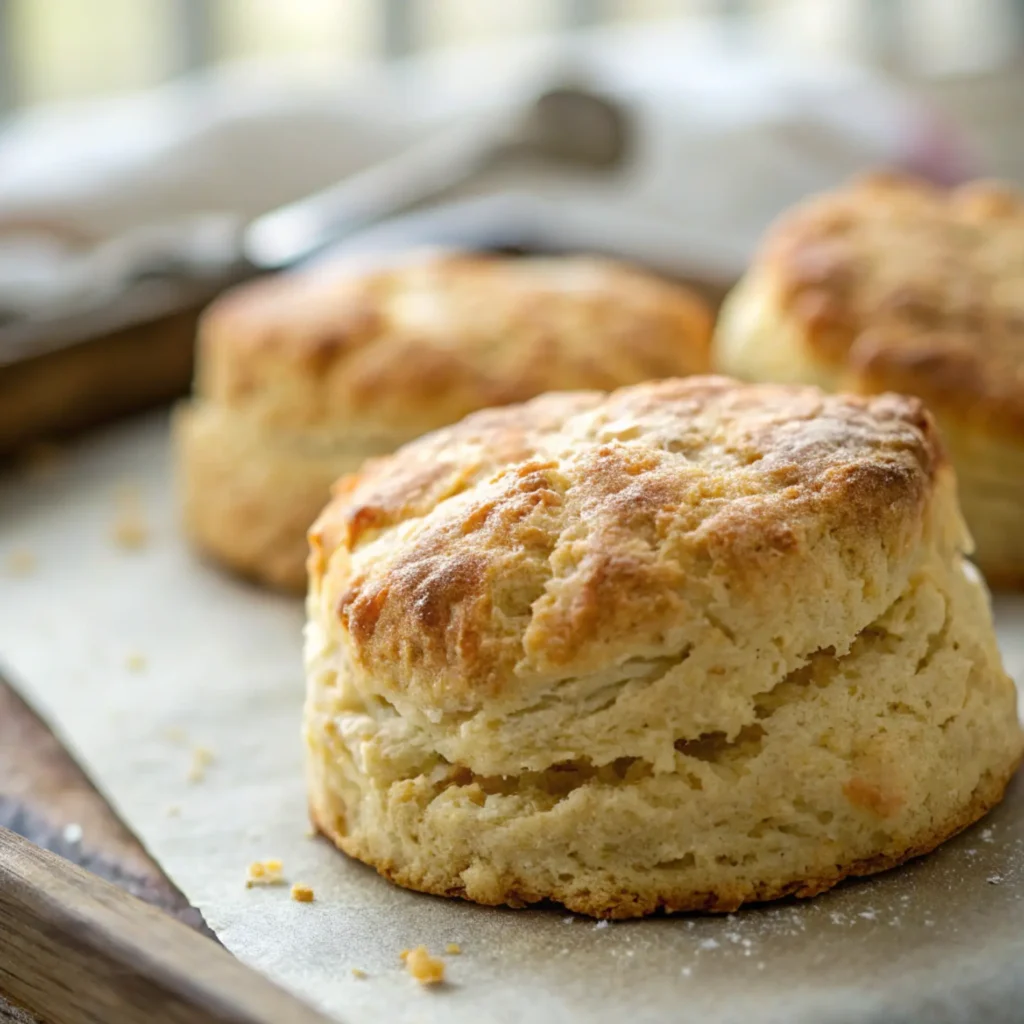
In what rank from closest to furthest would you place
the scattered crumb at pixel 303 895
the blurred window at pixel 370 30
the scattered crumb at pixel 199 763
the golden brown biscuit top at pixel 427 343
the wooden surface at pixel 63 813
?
the scattered crumb at pixel 303 895 < the wooden surface at pixel 63 813 < the scattered crumb at pixel 199 763 < the golden brown biscuit top at pixel 427 343 < the blurred window at pixel 370 30

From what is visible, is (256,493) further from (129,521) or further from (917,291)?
(917,291)

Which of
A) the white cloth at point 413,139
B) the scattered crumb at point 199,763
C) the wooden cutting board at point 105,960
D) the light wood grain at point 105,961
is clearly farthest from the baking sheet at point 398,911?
the white cloth at point 413,139

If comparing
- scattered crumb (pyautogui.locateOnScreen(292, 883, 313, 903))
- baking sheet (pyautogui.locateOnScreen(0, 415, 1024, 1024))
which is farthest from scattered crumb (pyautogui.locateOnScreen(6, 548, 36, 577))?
scattered crumb (pyautogui.locateOnScreen(292, 883, 313, 903))

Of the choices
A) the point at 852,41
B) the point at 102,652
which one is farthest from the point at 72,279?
the point at 852,41

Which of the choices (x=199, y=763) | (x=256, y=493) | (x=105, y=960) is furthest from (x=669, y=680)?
(x=256, y=493)

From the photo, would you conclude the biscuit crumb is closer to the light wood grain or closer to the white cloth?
the light wood grain

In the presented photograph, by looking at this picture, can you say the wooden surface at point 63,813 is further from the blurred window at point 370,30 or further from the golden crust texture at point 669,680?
the blurred window at point 370,30
